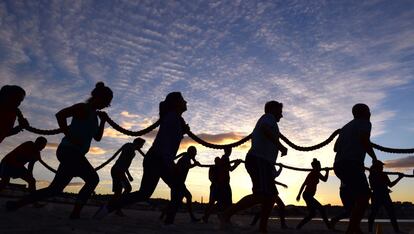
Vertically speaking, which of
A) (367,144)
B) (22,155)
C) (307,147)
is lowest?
(22,155)

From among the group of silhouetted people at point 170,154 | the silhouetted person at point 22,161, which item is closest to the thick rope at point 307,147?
the group of silhouetted people at point 170,154

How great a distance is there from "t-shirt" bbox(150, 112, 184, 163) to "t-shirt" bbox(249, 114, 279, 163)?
1.06m

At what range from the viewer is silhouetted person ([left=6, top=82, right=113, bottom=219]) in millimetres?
5219

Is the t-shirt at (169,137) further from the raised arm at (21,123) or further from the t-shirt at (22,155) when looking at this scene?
the t-shirt at (22,155)

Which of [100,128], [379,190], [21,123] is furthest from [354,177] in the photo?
[21,123]

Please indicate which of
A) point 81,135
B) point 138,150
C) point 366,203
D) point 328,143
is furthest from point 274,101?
point 138,150

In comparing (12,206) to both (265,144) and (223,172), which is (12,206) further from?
(223,172)

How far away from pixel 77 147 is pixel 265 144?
255cm

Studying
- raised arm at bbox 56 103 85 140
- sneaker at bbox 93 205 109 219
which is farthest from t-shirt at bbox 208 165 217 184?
raised arm at bbox 56 103 85 140

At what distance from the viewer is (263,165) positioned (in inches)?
216

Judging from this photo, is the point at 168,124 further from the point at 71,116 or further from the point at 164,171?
the point at 71,116

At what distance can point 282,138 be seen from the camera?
893 centimetres

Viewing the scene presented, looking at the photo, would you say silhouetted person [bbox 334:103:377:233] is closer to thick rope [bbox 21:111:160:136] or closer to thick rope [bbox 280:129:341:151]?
thick rope [bbox 280:129:341:151]

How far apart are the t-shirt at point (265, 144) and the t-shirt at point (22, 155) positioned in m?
5.00
